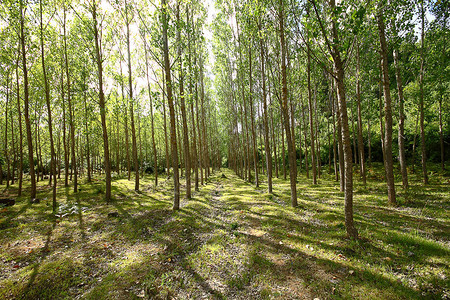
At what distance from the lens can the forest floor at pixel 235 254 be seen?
469 centimetres

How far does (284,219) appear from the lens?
921cm

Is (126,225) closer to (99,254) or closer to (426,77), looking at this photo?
(99,254)

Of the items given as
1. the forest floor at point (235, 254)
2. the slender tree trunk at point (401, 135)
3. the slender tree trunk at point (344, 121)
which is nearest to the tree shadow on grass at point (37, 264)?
the forest floor at point (235, 254)

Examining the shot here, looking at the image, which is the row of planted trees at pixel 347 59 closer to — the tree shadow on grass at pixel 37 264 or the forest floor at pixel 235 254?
the forest floor at pixel 235 254

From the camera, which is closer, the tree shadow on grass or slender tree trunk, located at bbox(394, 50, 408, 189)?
the tree shadow on grass

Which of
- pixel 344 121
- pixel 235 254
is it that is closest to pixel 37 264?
pixel 235 254

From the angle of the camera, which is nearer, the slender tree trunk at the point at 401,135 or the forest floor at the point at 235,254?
the forest floor at the point at 235,254

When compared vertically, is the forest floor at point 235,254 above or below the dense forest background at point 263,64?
below

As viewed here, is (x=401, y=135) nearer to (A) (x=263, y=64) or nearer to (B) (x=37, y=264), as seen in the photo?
(A) (x=263, y=64)

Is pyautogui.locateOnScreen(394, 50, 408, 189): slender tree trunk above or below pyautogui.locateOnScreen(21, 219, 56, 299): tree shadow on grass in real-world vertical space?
above

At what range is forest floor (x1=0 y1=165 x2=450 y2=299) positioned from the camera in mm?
4691

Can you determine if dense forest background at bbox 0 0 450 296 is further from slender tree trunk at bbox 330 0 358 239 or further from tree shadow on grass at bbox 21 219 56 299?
tree shadow on grass at bbox 21 219 56 299

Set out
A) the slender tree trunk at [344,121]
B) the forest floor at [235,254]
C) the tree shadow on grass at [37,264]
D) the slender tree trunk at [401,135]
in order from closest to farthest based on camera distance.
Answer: the forest floor at [235,254] → the tree shadow on grass at [37,264] → the slender tree trunk at [344,121] → the slender tree trunk at [401,135]

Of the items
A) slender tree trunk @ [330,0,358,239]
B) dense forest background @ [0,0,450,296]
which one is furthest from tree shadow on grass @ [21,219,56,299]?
slender tree trunk @ [330,0,358,239]
